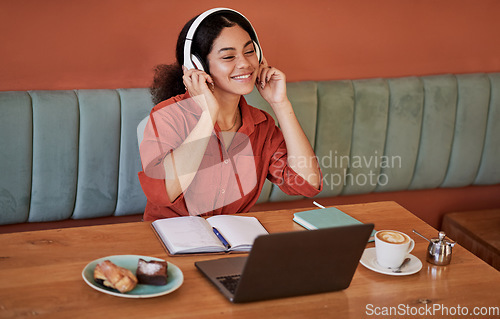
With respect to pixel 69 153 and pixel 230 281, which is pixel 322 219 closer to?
pixel 230 281

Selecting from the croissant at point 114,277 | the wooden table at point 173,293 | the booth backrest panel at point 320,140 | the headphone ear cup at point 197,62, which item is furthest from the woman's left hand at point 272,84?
the croissant at point 114,277

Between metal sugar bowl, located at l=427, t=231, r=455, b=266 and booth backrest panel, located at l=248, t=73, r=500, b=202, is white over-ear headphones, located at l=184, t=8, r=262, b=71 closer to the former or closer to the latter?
booth backrest panel, located at l=248, t=73, r=500, b=202

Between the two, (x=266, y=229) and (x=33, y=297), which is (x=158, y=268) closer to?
(x=33, y=297)

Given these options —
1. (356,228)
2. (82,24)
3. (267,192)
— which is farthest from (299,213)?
(82,24)

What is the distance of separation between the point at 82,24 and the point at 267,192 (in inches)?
38.8

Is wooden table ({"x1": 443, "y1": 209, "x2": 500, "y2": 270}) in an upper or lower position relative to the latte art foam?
lower

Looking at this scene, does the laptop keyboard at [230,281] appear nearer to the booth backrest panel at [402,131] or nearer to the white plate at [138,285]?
the white plate at [138,285]

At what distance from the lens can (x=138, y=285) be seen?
3.83 feet

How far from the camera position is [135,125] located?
2.22 meters

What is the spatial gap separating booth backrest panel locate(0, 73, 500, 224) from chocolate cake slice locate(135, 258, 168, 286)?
1.10 m

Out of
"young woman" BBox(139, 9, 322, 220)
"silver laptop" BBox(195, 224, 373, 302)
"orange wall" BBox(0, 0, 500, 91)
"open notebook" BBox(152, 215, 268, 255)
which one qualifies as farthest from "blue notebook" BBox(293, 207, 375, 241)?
"orange wall" BBox(0, 0, 500, 91)

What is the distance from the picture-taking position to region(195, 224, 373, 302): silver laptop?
1.09 metres

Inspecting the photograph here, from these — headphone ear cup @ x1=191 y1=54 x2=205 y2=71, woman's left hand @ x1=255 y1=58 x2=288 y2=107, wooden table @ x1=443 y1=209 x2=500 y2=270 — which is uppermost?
headphone ear cup @ x1=191 y1=54 x2=205 y2=71

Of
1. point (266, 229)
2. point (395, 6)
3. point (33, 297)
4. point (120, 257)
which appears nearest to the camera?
point (33, 297)
